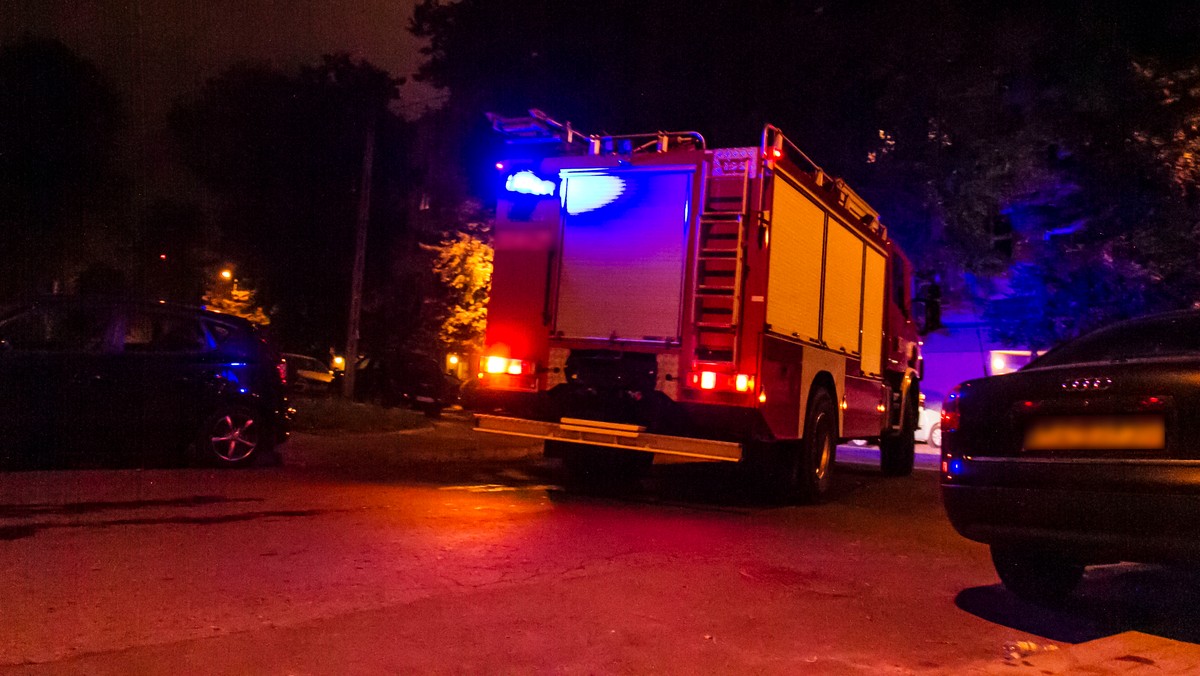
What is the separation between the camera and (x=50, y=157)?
2017 cm

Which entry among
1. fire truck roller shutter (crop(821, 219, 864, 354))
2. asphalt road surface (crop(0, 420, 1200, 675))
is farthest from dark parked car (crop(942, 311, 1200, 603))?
fire truck roller shutter (crop(821, 219, 864, 354))

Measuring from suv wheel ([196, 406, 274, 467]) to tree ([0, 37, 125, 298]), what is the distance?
44.3 ft

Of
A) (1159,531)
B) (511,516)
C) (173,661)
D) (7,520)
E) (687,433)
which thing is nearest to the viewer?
(173,661)

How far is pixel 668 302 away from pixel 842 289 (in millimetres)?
2875

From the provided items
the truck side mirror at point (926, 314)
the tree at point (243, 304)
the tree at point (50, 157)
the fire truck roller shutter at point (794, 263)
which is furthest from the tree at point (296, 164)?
the fire truck roller shutter at point (794, 263)

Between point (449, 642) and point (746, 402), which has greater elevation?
point (746, 402)

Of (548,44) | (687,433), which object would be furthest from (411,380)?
(687,433)

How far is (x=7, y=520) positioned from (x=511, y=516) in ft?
11.8

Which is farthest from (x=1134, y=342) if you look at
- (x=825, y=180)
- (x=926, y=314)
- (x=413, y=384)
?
(x=413, y=384)

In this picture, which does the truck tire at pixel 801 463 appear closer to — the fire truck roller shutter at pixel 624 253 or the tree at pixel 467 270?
the fire truck roller shutter at pixel 624 253

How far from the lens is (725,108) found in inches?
692

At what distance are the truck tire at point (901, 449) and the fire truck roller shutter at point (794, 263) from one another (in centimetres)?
462

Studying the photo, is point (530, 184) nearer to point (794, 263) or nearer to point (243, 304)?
point (794, 263)

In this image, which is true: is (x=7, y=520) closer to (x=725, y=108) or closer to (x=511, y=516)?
(x=511, y=516)
